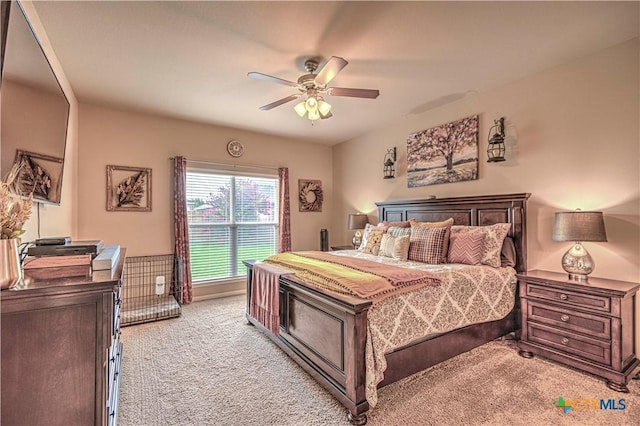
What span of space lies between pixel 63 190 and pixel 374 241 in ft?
11.5

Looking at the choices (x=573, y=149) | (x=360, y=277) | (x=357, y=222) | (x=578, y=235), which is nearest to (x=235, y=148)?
(x=357, y=222)

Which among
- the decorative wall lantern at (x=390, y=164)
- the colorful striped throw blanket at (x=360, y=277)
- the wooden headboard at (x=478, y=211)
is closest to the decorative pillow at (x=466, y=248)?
the wooden headboard at (x=478, y=211)

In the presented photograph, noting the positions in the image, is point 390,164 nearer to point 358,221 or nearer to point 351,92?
point 358,221

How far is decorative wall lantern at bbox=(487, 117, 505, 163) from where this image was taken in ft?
10.6

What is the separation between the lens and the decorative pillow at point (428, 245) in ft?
10.2

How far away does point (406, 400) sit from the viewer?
6.68 ft

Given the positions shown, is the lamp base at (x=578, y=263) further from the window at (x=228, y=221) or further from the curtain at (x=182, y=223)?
the curtain at (x=182, y=223)

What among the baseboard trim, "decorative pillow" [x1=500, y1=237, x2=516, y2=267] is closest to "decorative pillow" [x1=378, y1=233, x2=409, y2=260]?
"decorative pillow" [x1=500, y1=237, x2=516, y2=267]

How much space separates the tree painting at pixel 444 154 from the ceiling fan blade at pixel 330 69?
2107 millimetres

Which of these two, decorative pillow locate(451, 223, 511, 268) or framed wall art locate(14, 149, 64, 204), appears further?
decorative pillow locate(451, 223, 511, 268)

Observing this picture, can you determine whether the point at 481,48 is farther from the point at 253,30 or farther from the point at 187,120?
the point at 187,120

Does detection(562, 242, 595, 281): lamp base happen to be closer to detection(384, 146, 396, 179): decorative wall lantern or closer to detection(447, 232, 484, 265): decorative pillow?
detection(447, 232, 484, 265): decorative pillow

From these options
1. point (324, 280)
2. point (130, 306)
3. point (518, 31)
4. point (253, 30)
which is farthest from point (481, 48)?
point (130, 306)

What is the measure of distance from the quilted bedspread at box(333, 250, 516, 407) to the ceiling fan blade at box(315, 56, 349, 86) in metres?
1.79
